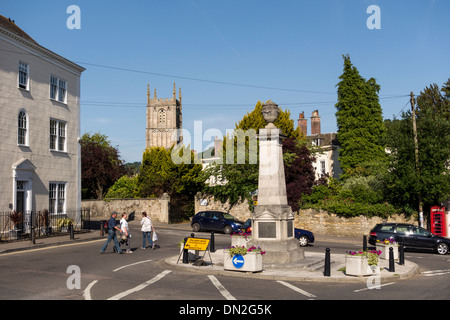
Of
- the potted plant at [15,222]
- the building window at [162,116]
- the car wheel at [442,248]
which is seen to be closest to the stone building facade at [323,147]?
the car wheel at [442,248]

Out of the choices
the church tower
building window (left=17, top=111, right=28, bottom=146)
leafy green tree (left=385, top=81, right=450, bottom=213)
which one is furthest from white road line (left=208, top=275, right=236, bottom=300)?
the church tower

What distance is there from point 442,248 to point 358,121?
23125 mm

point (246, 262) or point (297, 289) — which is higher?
point (246, 262)

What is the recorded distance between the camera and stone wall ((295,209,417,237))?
31281 millimetres

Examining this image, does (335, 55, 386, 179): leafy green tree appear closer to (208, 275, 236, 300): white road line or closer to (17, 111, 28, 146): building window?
(17, 111, 28, 146): building window

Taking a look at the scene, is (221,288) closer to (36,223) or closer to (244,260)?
(244,260)

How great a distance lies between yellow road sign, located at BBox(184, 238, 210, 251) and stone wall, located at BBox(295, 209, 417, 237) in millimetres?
19322

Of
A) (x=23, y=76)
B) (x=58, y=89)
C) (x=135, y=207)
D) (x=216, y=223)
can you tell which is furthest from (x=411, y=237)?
(x=135, y=207)

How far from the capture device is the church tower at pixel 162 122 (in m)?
111

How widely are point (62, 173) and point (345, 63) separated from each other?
30.5 m

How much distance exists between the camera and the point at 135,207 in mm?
43719

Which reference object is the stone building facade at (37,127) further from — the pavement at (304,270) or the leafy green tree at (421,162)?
the leafy green tree at (421,162)

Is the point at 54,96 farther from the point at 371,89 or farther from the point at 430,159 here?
the point at 371,89
